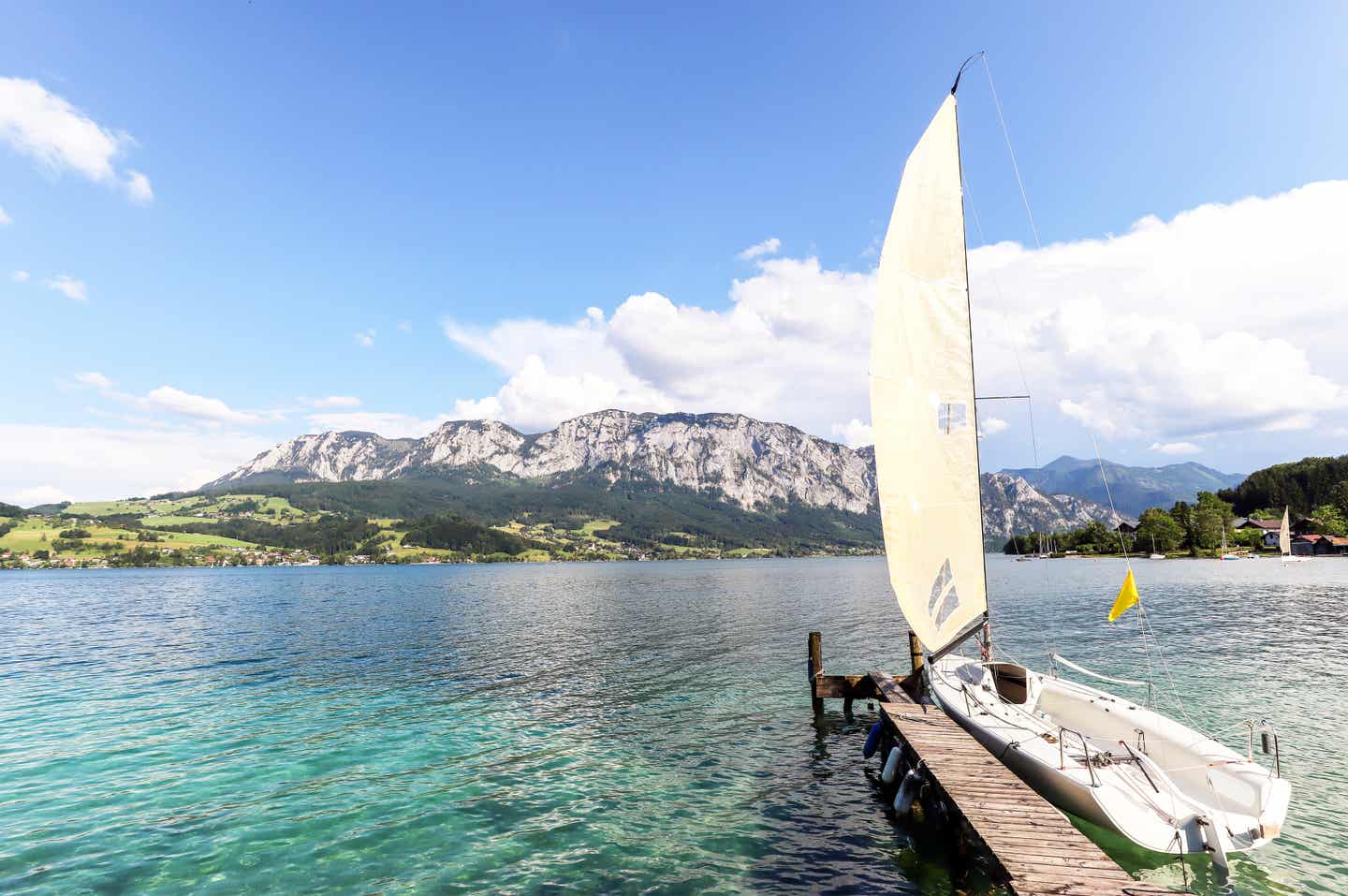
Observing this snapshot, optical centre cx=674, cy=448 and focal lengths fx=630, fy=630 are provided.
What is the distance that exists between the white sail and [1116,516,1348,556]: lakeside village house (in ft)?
500

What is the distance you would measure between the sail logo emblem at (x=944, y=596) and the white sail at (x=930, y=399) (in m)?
0.03

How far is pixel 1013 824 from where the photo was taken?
1274 centimetres

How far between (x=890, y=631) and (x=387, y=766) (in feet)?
139

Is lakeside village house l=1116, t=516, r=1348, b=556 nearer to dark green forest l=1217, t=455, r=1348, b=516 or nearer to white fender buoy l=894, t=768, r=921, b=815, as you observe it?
dark green forest l=1217, t=455, r=1348, b=516

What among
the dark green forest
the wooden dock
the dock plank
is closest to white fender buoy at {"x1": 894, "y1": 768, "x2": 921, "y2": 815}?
the wooden dock

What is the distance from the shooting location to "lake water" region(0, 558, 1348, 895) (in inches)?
560

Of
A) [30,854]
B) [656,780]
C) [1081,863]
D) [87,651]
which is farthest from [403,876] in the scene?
[87,651]

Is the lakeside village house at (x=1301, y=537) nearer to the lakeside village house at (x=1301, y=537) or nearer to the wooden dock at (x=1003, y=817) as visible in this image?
the lakeside village house at (x=1301, y=537)

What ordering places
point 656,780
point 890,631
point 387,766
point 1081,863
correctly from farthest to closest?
point 890,631 → point 387,766 → point 656,780 → point 1081,863

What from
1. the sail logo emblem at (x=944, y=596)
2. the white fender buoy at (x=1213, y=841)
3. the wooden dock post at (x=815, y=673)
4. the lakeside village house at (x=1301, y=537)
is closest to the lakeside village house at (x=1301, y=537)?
the lakeside village house at (x=1301, y=537)

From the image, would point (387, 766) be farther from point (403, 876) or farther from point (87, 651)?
point (87, 651)

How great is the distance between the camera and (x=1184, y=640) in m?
44.2

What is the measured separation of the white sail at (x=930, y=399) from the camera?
20891 millimetres

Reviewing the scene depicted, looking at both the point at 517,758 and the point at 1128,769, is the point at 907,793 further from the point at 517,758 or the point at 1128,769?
the point at 517,758
